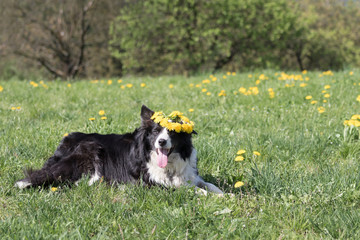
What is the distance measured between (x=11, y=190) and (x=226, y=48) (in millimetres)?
15617

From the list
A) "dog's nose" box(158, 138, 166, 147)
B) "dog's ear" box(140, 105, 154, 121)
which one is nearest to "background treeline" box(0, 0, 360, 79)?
"dog's ear" box(140, 105, 154, 121)

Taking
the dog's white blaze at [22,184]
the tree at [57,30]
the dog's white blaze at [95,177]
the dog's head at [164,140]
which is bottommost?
the dog's white blaze at [95,177]

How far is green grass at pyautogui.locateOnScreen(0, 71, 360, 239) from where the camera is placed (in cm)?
238

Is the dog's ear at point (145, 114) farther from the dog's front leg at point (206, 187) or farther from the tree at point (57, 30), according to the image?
the tree at point (57, 30)

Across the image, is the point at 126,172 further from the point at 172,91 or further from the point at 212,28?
the point at 212,28

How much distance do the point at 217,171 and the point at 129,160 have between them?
895 mm

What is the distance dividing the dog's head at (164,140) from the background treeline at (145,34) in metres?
14.3

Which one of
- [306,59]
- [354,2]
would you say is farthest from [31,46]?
[354,2]

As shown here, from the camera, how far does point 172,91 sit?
7.18 meters

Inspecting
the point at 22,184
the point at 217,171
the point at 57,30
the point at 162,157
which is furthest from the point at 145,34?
the point at 162,157

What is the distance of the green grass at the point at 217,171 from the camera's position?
7.82 feet

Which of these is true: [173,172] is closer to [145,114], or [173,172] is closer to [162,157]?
[162,157]

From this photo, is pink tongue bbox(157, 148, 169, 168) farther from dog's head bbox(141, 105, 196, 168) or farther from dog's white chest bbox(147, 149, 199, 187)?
dog's white chest bbox(147, 149, 199, 187)

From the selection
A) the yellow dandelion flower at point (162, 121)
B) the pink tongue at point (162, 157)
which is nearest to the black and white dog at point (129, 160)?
the pink tongue at point (162, 157)
